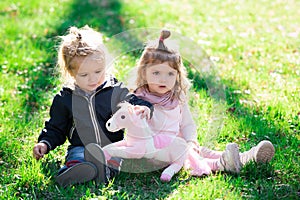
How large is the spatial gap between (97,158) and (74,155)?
256 mm

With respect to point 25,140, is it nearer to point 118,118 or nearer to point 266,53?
point 118,118

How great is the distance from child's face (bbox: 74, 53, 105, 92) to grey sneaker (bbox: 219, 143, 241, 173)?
2.87 ft

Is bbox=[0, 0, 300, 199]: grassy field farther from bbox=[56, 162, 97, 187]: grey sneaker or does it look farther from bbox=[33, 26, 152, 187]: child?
bbox=[33, 26, 152, 187]: child

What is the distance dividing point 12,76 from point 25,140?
4.06ft

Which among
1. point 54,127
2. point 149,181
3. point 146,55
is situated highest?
Result: point 146,55

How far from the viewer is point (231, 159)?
3.10 meters

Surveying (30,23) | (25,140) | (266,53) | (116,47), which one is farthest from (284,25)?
(25,140)

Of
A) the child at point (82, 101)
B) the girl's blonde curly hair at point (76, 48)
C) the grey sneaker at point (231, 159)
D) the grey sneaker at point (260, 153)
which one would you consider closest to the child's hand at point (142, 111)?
the child at point (82, 101)

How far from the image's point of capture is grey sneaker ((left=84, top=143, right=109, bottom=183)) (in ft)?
9.48

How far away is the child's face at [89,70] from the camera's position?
3.13 m

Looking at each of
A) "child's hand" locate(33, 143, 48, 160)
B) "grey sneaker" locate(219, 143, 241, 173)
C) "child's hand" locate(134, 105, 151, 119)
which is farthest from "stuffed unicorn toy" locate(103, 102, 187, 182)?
"child's hand" locate(33, 143, 48, 160)

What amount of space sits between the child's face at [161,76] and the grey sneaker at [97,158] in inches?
22.5

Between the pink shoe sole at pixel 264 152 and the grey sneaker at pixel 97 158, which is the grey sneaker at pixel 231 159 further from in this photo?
the grey sneaker at pixel 97 158

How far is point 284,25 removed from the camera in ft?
20.4
